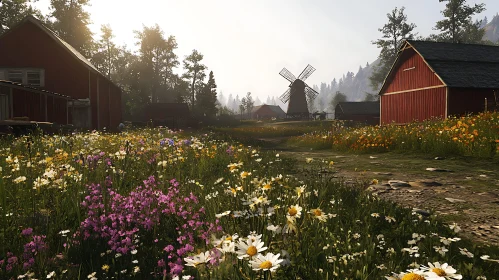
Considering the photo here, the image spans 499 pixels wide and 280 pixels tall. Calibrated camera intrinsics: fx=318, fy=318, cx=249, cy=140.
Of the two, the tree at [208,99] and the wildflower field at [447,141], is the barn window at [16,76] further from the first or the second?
the tree at [208,99]

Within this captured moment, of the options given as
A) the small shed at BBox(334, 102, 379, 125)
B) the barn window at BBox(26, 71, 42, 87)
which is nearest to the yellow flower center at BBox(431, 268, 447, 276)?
the barn window at BBox(26, 71, 42, 87)

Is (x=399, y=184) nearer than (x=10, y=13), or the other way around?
(x=399, y=184)

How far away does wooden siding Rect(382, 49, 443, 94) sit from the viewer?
75.5ft

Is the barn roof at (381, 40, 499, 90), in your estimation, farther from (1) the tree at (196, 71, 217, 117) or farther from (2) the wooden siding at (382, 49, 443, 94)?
(1) the tree at (196, 71, 217, 117)

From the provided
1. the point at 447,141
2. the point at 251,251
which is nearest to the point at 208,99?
the point at 447,141

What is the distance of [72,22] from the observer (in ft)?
142

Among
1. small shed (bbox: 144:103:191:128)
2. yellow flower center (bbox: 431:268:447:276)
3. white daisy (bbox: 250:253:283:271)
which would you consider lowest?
yellow flower center (bbox: 431:268:447:276)

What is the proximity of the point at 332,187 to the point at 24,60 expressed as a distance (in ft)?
86.2

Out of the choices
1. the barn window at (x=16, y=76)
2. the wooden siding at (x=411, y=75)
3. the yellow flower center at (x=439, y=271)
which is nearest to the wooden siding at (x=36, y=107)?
the barn window at (x=16, y=76)

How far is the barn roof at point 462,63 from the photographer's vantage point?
69.7 ft

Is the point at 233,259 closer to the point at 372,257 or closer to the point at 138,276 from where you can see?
the point at 138,276

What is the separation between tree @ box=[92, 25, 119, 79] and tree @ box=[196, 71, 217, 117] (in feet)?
59.9

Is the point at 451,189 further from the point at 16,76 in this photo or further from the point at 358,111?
the point at 358,111

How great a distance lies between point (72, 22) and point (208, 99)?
28.1 meters
